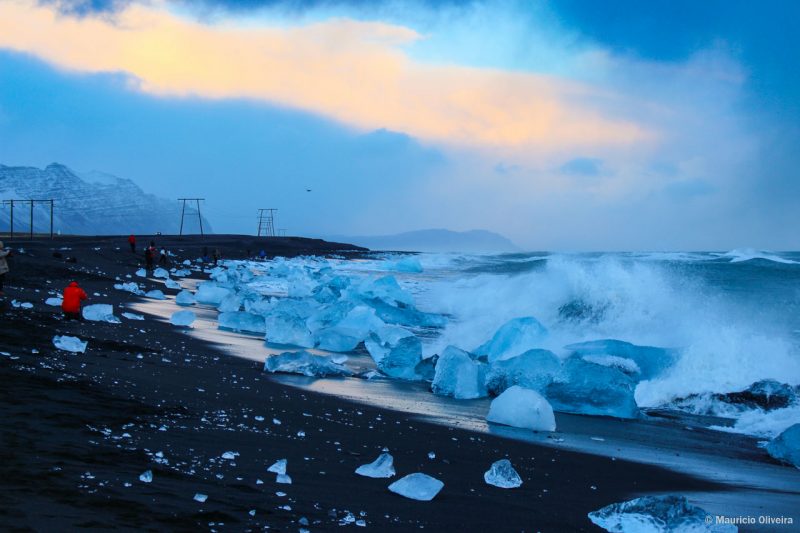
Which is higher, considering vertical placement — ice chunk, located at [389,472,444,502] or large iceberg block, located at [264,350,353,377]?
ice chunk, located at [389,472,444,502]

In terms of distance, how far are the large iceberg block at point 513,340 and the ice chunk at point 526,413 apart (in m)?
3.65

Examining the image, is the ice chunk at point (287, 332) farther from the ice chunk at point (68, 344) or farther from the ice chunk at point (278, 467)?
the ice chunk at point (278, 467)

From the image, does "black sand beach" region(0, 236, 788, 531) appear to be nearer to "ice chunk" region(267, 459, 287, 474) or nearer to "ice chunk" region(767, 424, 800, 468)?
"ice chunk" region(267, 459, 287, 474)

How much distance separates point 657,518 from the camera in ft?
12.1

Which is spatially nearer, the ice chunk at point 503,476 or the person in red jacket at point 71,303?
the ice chunk at point 503,476

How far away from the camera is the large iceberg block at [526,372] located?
7660 millimetres

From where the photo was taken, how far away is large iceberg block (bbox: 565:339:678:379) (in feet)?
29.1

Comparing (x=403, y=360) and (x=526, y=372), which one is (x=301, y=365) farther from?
(x=526, y=372)

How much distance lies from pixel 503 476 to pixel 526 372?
3.52 m

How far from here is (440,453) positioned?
16.5 feet

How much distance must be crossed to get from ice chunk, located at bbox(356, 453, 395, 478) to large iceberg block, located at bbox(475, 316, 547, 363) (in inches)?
234

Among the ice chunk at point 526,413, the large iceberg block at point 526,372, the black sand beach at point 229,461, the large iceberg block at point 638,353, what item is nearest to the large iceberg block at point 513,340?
the large iceberg block at point 638,353

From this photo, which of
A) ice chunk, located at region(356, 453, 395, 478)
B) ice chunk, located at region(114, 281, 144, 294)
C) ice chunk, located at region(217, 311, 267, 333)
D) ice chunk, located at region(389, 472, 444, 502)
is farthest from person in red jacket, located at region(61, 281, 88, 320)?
ice chunk, located at region(114, 281, 144, 294)

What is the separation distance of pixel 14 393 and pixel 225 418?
1412 mm
